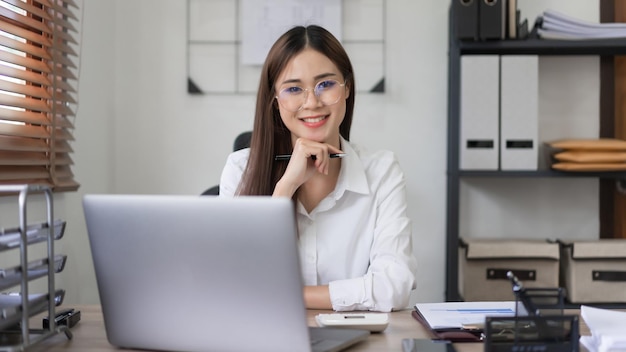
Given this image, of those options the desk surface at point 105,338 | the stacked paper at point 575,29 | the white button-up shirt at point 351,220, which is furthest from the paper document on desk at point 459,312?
the stacked paper at point 575,29

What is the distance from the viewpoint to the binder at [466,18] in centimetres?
258

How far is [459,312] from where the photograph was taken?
1.31 meters

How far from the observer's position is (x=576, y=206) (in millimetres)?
2947

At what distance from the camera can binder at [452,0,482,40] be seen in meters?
2.58

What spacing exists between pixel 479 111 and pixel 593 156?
45 centimetres

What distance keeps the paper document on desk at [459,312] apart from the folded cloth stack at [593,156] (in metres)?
1.38

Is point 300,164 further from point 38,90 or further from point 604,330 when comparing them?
point 38,90

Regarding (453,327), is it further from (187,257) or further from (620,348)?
Answer: (187,257)

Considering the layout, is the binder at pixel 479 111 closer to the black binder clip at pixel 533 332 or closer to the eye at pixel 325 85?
the eye at pixel 325 85

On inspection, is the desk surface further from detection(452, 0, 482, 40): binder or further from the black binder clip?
detection(452, 0, 482, 40): binder

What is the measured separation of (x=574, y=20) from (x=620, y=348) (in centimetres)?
187

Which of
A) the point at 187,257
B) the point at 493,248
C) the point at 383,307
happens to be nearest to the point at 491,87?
the point at 493,248

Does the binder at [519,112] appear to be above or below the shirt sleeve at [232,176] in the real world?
above

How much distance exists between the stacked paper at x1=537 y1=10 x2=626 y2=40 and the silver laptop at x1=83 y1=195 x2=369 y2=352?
194 cm
